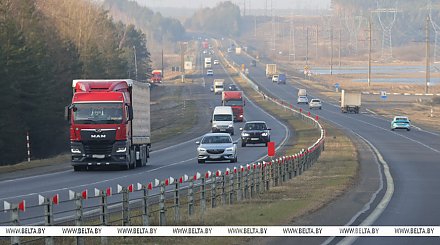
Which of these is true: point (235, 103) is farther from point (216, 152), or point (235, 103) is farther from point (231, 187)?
point (231, 187)

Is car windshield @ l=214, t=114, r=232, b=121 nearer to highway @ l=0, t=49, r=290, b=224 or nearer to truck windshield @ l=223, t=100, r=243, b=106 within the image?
highway @ l=0, t=49, r=290, b=224

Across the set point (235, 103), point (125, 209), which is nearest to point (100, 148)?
point (125, 209)

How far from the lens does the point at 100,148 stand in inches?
1651

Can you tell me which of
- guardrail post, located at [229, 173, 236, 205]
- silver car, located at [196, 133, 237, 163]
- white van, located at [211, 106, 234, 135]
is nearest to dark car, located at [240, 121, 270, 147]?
white van, located at [211, 106, 234, 135]

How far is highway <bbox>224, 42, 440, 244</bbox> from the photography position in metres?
23.1

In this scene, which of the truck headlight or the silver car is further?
the silver car

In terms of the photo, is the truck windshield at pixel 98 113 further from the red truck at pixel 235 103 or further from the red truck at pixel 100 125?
the red truck at pixel 235 103

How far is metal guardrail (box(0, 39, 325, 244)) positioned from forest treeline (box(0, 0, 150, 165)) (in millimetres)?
26979

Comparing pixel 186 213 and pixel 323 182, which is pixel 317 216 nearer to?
pixel 186 213

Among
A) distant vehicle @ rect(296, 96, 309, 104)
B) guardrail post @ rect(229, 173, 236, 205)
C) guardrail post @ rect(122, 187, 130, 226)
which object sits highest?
guardrail post @ rect(122, 187, 130, 226)

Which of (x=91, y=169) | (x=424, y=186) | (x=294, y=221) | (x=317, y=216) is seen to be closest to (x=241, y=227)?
(x=294, y=221)

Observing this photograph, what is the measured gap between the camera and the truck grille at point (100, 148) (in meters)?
41.9

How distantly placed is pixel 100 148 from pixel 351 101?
7784cm

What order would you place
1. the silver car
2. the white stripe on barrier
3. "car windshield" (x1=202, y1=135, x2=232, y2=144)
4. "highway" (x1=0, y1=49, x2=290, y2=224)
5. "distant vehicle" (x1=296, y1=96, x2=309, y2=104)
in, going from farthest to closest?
"distant vehicle" (x1=296, y1=96, x2=309, y2=104) → "car windshield" (x1=202, y1=135, x2=232, y2=144) → the silver car → "highway" (x1=0, y1=49, x2=290, y2=224) → the white stripe on barrier
